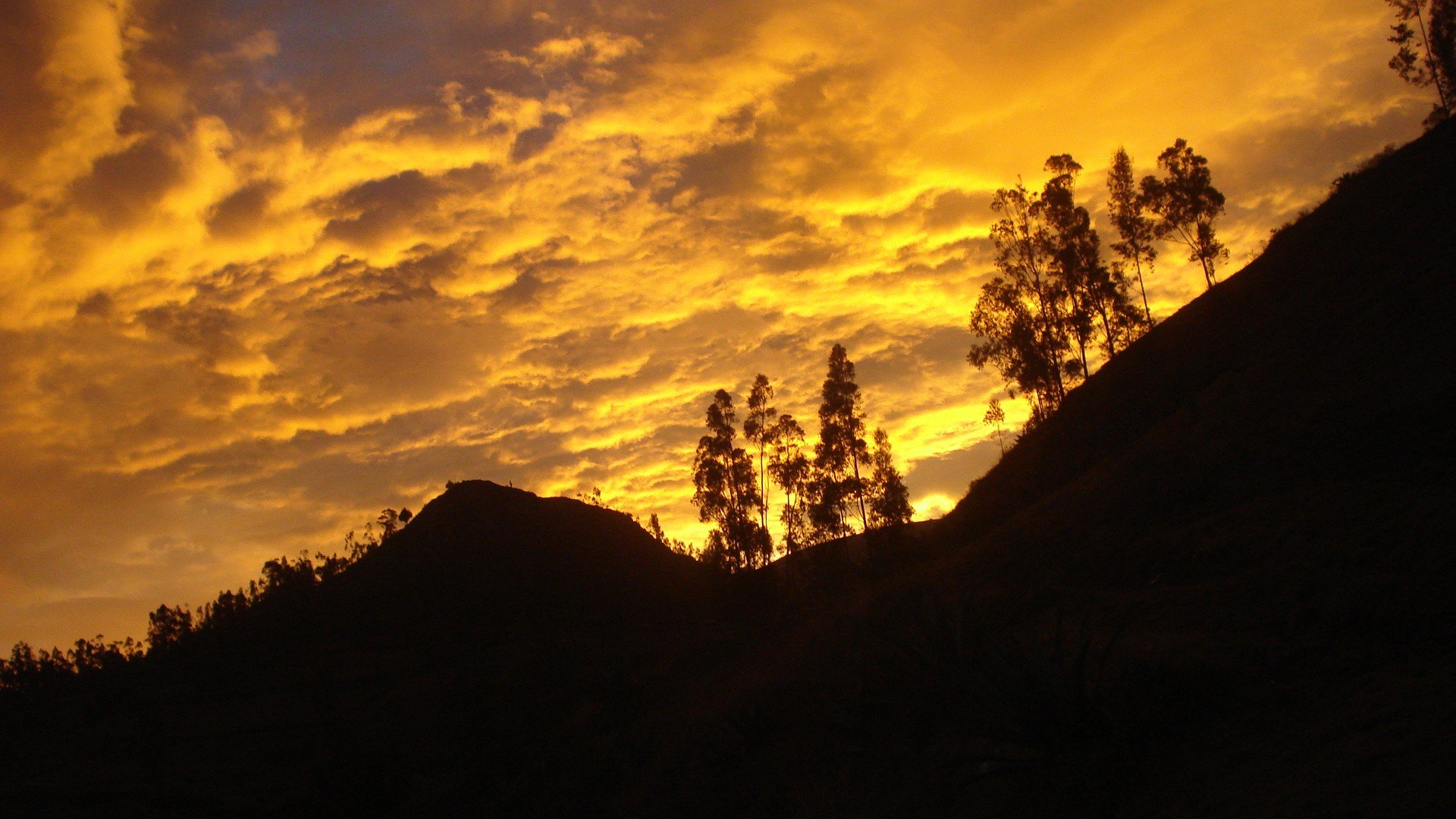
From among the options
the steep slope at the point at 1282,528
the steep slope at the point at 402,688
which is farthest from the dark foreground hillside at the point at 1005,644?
the steep slope at the point at 402,688

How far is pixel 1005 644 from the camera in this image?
10.1 metres

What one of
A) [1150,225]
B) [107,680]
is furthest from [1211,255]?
[107,680]

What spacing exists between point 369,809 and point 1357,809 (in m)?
25.1

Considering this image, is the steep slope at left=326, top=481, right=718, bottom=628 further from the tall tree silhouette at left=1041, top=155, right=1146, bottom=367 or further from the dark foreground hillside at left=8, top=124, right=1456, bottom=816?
the tall tree silhouette at left=1041, top=155, right=1146, bottom=367

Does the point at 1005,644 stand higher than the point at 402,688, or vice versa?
the point at 402,688

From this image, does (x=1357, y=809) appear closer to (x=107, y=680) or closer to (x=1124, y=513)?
(x=1124, y=513)

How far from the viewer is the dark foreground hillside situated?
25.3ft

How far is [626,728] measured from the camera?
2417 cm

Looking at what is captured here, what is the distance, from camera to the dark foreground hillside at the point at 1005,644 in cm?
772

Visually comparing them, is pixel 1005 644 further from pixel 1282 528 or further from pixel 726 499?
pixel 726 499

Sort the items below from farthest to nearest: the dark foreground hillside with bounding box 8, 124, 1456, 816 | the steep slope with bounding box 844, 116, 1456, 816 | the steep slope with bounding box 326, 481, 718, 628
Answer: the steep slope with bounding box 326, 481, 718, 628
the dark foreground hillside with bounding box 8, 124, 1456, 816
the steep slope with bounding box 844, 116, 1456, 816

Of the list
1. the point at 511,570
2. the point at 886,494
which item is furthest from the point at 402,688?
the point at 886,494

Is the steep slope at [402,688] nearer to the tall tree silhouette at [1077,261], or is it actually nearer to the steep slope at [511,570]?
the steep slope at [511,570]

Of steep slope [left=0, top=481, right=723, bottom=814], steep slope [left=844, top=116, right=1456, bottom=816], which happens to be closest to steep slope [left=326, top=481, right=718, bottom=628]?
steep slope [left=0, top=481, right=723, bottom=814]
